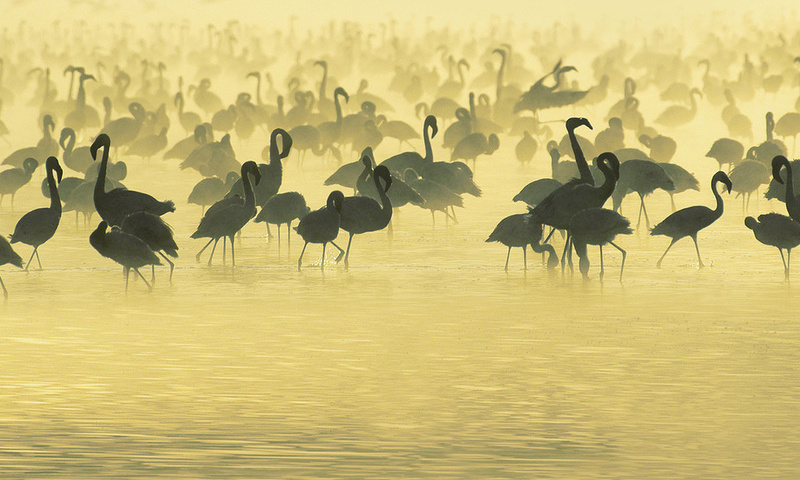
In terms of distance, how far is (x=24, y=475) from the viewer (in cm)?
711

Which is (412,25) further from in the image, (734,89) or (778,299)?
(778,299)

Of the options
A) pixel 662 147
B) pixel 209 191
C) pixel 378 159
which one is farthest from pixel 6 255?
pixel 378 159

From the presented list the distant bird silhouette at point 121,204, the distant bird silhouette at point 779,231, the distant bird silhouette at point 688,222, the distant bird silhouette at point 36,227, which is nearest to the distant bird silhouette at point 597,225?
the distant bird silhouette at point 688,222

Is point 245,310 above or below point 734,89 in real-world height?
below

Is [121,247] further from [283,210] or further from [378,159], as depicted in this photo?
[378,159]

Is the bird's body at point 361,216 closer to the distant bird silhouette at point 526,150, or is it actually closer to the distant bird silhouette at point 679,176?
the distant bird silhouette at point 679,176

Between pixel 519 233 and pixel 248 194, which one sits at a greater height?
pixel 248 194

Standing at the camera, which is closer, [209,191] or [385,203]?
[385,203]

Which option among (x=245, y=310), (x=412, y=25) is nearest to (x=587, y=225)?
(x=245, y=310)

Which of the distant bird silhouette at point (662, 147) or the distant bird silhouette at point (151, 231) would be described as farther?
the distant bird silhouette at point (662, 147)

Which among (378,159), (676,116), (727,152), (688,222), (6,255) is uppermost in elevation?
(676,116)

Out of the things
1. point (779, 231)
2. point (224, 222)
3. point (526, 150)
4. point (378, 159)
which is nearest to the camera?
point (779, 231)

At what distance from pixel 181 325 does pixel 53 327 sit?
868mm

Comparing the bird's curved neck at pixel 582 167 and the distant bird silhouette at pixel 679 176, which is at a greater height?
the bird's curved neck at pixel 582 167
